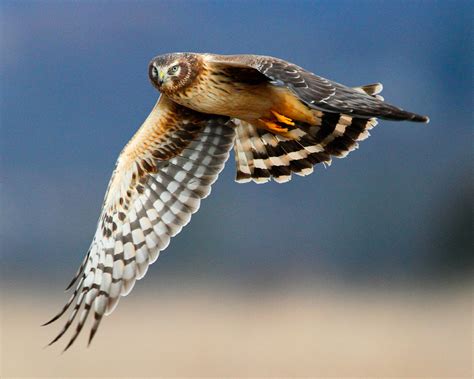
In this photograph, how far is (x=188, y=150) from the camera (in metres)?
5.37

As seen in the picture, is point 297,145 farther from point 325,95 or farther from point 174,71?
point 325,95

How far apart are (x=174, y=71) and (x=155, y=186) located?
746mm

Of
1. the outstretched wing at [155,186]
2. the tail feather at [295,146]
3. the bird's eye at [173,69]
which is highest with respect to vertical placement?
the bird's eye at [173,69]

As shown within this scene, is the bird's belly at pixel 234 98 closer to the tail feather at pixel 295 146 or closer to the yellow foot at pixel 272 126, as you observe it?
the yellow foot at pixel 272 126

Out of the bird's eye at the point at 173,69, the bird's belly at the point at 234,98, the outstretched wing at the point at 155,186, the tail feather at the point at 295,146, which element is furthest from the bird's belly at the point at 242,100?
the outstretched wing at the point at 155,186

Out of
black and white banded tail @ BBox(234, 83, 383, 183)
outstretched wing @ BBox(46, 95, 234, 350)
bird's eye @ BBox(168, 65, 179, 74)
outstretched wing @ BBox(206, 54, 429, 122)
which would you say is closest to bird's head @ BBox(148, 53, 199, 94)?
bird's eye @ BBox(168, 65, 179, 74)

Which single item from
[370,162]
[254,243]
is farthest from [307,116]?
[370,162]

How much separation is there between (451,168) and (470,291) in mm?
8282

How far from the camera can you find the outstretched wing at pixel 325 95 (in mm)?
3979

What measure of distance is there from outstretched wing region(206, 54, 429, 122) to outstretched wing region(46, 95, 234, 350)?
0.90 meters

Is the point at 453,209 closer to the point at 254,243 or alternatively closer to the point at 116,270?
the point at 254,243

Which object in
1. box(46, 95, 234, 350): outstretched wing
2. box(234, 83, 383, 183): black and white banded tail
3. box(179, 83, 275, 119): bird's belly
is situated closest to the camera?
box(179, 83, 275, 119): bird's belly

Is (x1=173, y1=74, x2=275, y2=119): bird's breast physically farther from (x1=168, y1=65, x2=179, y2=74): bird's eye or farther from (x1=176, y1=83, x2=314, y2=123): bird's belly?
(x1=168, y1=65, x2=179, y2=74): bird's eye

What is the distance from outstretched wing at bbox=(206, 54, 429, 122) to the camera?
3979 mm
